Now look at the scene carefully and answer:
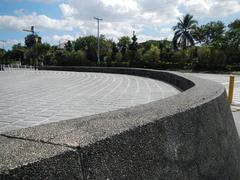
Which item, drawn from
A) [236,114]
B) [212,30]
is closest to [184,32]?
[212,30]

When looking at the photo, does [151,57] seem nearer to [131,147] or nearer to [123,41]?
[123,41]

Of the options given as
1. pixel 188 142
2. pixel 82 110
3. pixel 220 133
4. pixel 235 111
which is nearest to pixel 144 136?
pixel 188 142

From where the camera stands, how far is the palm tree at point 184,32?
216 ft

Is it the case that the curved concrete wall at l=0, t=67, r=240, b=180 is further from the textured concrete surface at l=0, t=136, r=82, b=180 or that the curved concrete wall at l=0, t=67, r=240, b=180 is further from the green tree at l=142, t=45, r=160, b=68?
the green tree at l=142, t=45, r=160, b=68

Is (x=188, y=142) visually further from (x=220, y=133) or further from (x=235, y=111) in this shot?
(x=235, y=111)

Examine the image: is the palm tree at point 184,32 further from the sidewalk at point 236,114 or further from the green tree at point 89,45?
the sidewalk at point 236,114

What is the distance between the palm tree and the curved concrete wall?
211ft

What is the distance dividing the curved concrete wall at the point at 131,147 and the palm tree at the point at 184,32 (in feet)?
211

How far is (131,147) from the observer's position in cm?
226

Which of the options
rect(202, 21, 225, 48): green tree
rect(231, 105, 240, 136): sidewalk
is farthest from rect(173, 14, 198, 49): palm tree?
rect(231, 105, 240, 136): sidewalk

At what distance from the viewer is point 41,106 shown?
905 cm

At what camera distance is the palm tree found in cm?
6575

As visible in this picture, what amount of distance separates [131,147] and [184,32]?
218 ft

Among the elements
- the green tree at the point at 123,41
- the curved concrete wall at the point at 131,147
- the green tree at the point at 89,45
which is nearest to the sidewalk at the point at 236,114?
the curved concrete wall at the point at 131,147
